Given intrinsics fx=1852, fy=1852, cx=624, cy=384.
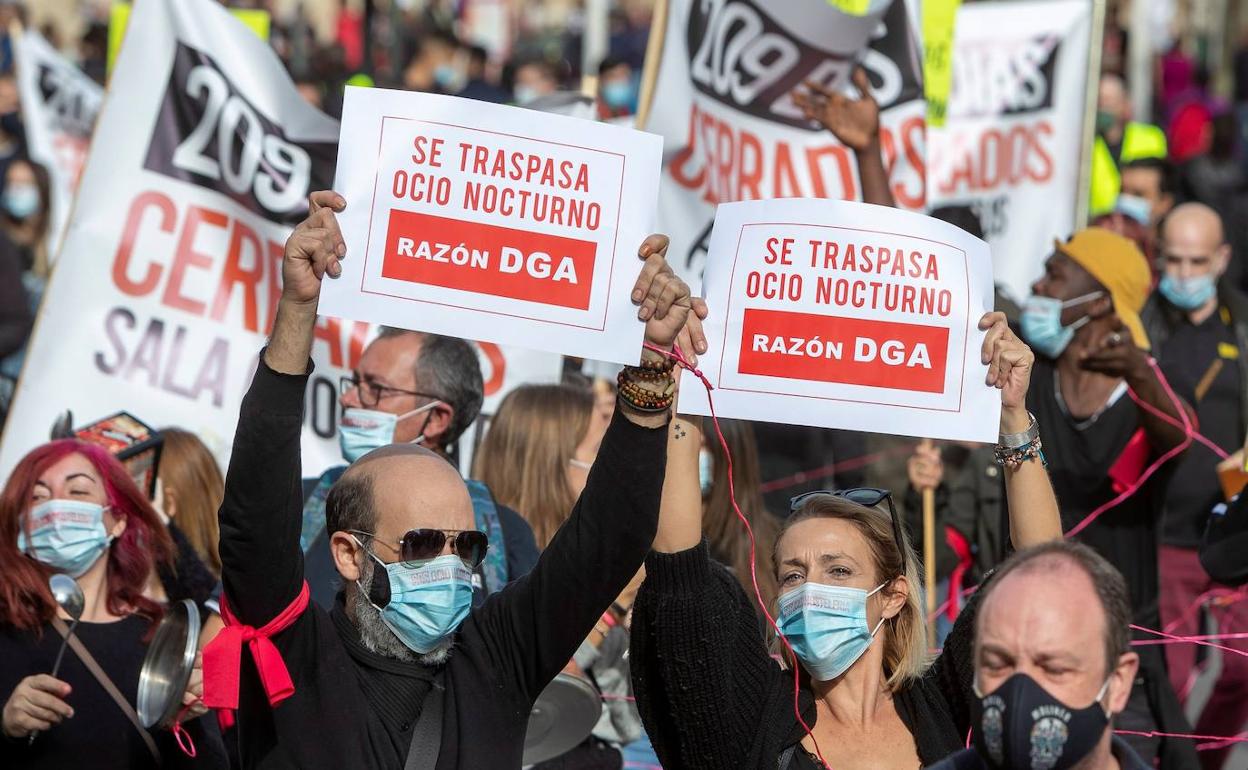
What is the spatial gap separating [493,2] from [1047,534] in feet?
72.4

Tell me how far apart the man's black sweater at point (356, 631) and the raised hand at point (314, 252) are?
161 mm

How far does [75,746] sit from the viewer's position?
14.1 feet

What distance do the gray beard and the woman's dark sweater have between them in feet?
1.32

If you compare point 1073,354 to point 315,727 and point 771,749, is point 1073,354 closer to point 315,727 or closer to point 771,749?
point 771,749

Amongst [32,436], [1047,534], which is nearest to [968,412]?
[1047,534]

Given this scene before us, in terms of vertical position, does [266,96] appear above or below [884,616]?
above

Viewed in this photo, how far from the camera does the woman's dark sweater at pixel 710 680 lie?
3521 mm

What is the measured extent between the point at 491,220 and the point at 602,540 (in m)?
0.67

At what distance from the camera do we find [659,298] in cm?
346

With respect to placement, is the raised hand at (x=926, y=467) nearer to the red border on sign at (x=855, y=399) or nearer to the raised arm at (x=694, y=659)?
the red border on sign at (x=855, y=399)

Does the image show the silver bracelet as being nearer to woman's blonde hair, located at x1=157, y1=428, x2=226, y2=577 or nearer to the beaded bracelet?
the beaded bracelet

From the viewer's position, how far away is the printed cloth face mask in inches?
112

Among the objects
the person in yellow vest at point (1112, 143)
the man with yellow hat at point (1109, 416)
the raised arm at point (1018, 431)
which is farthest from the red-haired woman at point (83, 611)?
the person in yellow vest at point (1112, 143)

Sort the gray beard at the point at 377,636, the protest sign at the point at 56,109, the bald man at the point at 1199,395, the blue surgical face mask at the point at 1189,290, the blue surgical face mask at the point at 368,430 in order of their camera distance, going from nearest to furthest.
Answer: the gray beard at the point at 377,636, the blue surgical face mask at the point at 368,430, the bald man at the point at 1199,395, the blue surgical face mask at the point at 1189,290, the protest sign at the point at 56,109
